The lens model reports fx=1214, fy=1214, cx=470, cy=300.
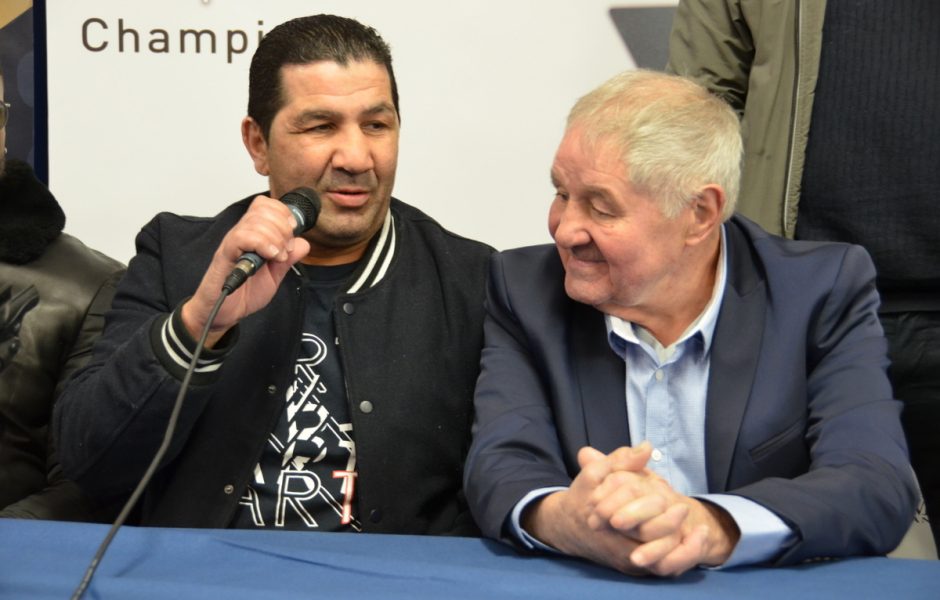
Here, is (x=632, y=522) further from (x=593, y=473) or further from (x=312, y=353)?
(x=312, y=353)

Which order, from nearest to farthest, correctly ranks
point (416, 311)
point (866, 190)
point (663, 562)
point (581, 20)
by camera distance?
1. point (663, 562)
2. point (416, 311)
3. point (866, 190)
4. point (581, 20)

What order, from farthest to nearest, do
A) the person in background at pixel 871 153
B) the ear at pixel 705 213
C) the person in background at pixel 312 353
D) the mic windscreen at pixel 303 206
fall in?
the person in background at pixel 871 153 < the person in background at pixel 312 353 < the ear at pixel 705 213 < the mic windscreen at pixel 303 206

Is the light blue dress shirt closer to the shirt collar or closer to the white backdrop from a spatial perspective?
the shirt collar

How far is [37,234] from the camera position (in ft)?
8.52

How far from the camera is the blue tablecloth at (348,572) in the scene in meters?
1.41

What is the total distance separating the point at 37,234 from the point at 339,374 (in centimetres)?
82

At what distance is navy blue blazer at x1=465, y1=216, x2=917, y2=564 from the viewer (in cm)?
176

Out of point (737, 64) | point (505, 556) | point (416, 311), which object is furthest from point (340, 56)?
point (505, 556)

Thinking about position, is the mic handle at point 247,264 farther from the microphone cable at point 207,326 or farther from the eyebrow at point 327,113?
the eyebrow at point 327,113

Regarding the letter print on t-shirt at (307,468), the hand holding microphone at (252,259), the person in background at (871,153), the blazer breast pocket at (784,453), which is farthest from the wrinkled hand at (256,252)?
the person in background at (871,153)

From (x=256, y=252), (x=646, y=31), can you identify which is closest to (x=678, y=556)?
(x=256, y=252)

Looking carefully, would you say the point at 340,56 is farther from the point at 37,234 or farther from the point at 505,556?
the point at 505,556

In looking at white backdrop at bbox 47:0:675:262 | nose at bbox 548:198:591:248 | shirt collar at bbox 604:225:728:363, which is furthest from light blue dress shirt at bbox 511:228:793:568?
white backdrop at bbox 47:0:675:262

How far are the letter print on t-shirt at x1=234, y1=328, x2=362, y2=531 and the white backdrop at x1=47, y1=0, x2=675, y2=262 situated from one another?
1.11m
